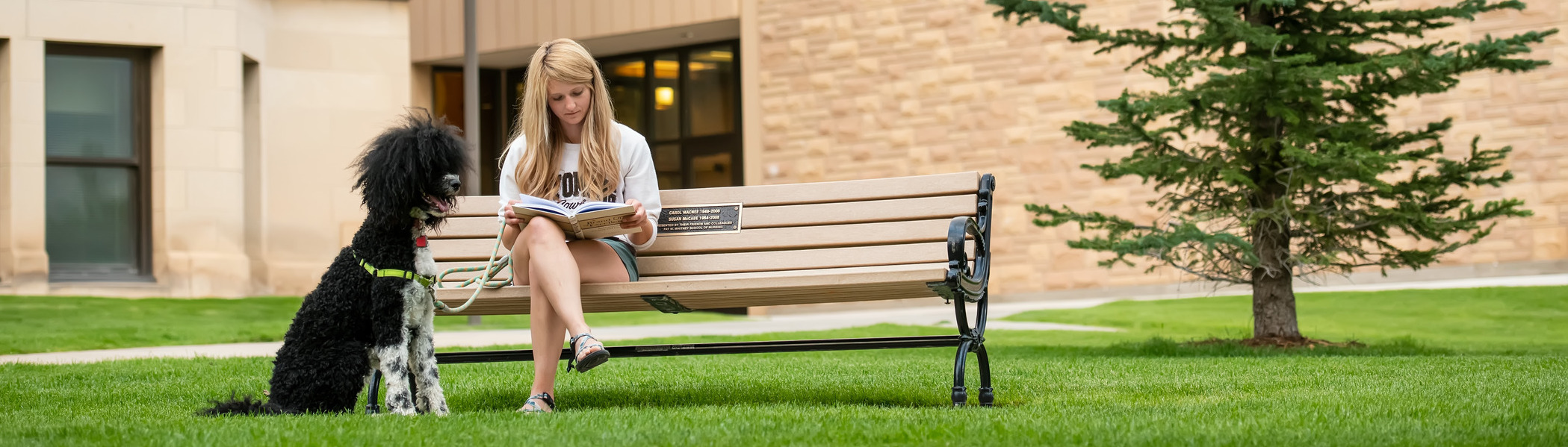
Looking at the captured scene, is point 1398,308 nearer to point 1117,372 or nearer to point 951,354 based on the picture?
point 951,354

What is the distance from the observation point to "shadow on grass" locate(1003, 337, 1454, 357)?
7449 mm

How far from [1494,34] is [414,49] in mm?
14185

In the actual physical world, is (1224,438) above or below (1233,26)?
below

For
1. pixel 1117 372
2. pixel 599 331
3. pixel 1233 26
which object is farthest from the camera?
pixel 599 331

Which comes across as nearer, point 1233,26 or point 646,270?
point 646,270

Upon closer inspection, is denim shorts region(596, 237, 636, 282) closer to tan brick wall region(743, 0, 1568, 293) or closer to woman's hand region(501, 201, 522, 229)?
woman's hand region(501, 201, 522, 229)

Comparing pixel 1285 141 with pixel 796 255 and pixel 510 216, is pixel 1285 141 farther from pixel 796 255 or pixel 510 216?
pixel 510 216

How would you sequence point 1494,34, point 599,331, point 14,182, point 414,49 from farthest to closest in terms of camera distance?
point 414,49
point 1494,34
point 14,182
point 599,331

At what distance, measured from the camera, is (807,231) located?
16.0 feet

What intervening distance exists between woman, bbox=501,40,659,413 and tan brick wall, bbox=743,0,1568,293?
11358 millimetres

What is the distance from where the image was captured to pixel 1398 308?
40.1 ft

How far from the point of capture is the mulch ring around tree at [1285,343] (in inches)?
315

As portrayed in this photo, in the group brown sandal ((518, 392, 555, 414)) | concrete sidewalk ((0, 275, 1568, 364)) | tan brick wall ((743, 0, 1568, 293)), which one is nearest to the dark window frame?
tan brick wall ((743, 0, 1568, 293))

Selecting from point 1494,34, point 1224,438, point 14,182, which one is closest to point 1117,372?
point 1224,438
